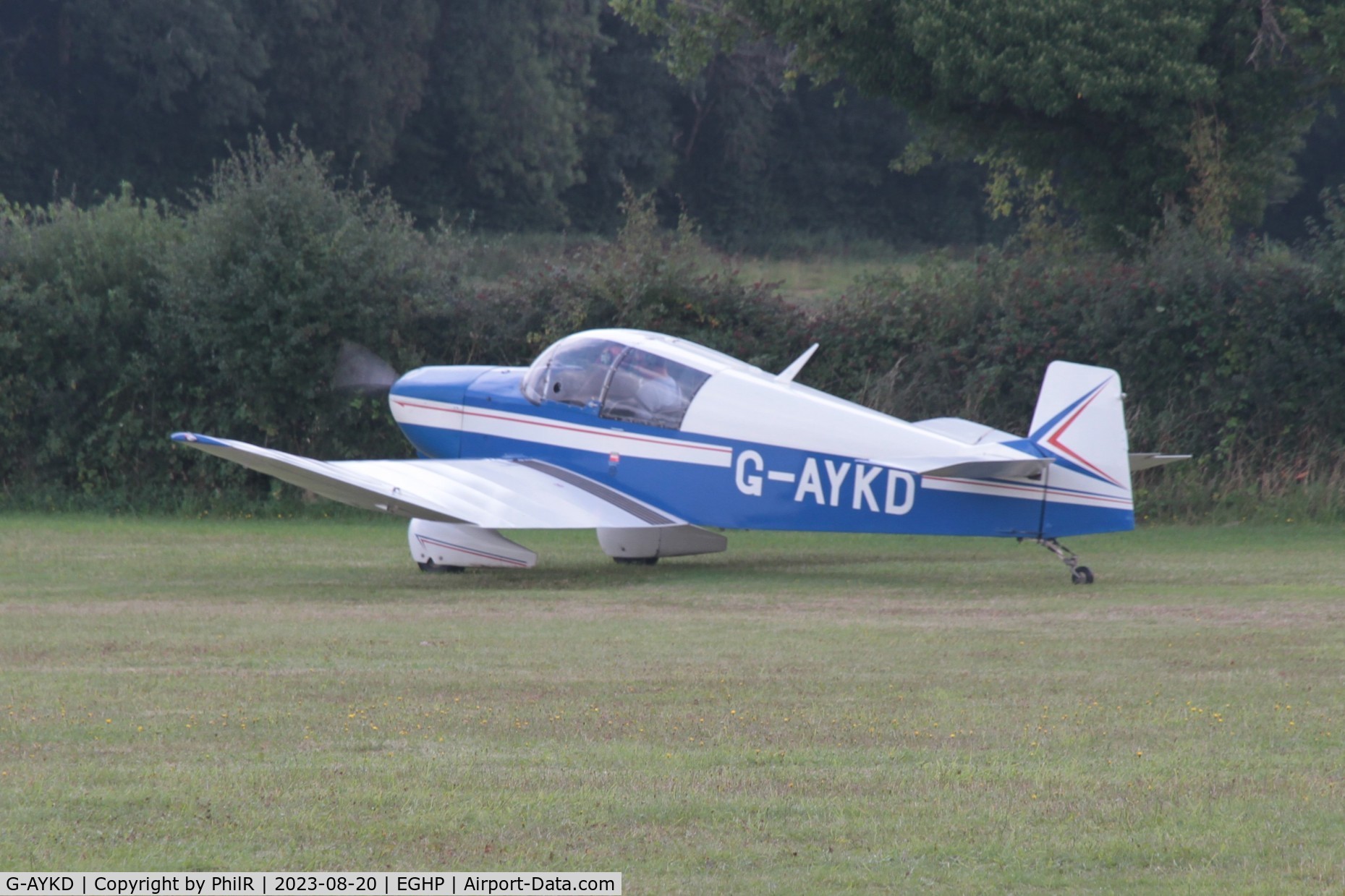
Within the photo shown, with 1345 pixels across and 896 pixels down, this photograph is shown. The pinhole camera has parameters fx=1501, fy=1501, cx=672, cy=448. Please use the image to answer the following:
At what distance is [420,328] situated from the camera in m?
19.5

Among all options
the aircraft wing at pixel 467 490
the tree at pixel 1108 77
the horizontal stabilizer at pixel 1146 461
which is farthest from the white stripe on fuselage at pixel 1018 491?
the tree at pixel 1108 77

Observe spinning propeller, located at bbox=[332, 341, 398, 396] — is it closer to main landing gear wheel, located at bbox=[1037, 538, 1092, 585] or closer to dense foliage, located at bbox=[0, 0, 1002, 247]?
main landing gear wheel, located at bbox=[1037, 538, 1092, 585]

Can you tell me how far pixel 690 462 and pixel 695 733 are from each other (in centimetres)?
657

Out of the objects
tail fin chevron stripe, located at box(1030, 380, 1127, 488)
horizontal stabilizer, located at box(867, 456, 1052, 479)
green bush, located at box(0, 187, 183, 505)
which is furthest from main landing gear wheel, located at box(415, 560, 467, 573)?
green bush, located at box(0, 187, 183, 505)

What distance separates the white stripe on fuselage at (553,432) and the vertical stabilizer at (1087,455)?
2.62m

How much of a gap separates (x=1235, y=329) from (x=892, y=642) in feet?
35.5

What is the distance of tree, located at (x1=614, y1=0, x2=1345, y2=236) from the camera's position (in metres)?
21.3

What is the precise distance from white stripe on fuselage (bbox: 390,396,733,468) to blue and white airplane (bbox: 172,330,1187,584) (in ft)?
0.05

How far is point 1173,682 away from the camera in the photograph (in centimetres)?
717

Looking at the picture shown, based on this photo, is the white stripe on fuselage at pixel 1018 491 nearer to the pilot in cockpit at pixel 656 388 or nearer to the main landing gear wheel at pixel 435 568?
the pilot in cockpit at pixel 656 388

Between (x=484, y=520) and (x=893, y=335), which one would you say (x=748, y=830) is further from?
(x=893, y=335)

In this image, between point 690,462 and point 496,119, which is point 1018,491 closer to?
point 690,462

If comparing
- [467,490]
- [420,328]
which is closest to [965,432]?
[467,490]

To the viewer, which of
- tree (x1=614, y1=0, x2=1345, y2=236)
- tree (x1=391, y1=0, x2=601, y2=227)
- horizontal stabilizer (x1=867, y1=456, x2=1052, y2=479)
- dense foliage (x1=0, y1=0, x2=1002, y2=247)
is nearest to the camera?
horizontal stabilizer (x1=867, y1=456, x2=1052, y2=479)
